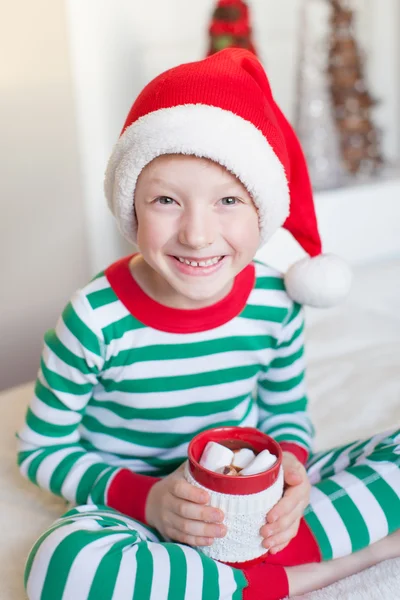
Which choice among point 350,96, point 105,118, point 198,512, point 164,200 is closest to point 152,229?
point 164,200

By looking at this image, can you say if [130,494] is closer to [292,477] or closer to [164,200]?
[292,477]

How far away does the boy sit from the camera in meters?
0.83

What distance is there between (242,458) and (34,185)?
97cm

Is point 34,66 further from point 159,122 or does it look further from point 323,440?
point 323,440

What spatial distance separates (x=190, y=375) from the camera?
0.98 metres

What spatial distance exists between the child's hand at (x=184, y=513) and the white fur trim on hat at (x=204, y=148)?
1.05 feet

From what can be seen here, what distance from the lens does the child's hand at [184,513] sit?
815 millimetres

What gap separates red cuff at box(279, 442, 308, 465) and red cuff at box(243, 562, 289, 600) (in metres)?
0.17

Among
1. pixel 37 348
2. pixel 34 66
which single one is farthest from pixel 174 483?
pixel 34 66

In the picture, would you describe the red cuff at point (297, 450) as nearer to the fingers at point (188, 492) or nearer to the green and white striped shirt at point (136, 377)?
the green and white striped shirt at point (136, 377)

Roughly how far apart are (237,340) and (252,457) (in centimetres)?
19

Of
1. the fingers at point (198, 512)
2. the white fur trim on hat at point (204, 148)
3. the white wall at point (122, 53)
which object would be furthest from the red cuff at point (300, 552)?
the white wall at point (122, 53)

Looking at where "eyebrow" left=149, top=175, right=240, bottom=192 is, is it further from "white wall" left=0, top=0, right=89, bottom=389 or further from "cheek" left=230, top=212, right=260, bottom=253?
"white wall" left=0, top=0, right=89, bottom=389

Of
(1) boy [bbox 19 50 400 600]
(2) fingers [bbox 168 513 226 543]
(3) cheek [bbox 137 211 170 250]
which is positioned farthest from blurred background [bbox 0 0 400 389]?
(2) fingers [bbox 168 513 226 543]
